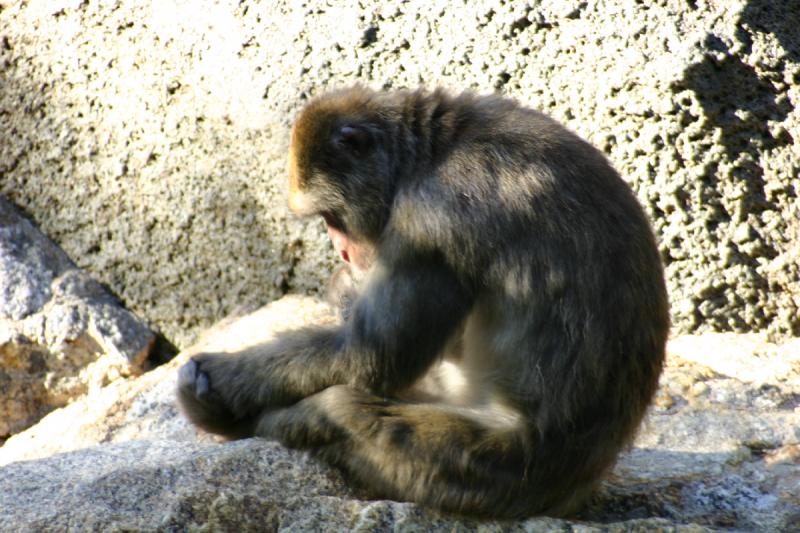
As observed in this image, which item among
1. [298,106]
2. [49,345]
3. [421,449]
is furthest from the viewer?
[49,345]

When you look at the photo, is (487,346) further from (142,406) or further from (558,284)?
(142,406)

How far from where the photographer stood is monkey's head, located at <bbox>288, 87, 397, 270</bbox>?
3727mm

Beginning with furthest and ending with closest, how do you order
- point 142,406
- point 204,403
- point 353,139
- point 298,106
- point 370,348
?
point 298,106 → point 142,406 → point 353,139 → point 204,403 → point 370,348

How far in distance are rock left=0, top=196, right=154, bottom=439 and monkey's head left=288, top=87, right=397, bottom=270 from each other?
2169 mm

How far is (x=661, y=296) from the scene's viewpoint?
3398mm

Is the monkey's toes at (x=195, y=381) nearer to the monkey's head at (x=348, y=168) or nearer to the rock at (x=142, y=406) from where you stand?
the monkey's head at (x=348, y=168)

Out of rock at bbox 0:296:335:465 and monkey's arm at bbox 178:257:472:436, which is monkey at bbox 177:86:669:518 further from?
rock at bbox 0:296:335:465

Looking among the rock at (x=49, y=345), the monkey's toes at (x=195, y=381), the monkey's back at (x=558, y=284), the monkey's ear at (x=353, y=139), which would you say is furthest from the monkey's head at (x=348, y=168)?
the rock at (x=49, y=345)

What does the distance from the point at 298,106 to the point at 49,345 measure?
1.73 meters

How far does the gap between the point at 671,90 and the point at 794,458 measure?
5.61ft

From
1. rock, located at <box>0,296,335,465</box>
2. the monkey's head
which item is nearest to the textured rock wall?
rock, located at <box>0,296,335,465</box>

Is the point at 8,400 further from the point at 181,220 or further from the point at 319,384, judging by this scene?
the point at 319,384

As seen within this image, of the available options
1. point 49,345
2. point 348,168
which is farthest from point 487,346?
point 49,345

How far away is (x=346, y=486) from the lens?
3.25m
